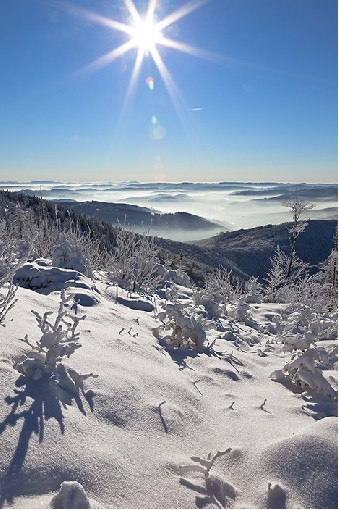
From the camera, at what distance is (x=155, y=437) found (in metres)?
2.32

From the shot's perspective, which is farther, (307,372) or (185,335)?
(185,335)

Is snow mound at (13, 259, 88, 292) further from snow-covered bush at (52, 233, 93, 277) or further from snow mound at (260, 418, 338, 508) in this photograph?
snow mound at (260, 418, 338, 508)

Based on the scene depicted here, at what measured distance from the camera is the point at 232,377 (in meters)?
3.85

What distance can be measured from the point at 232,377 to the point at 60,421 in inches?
85.5

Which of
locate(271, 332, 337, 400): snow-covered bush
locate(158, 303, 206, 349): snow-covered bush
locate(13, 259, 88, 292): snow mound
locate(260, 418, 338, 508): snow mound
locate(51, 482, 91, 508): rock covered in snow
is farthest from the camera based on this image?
locate(13, 259, 88, 292): snow mound

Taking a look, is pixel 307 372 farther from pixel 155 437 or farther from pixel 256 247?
pixel 256 247

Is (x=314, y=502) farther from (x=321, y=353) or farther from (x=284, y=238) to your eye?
(x=284, y=238)

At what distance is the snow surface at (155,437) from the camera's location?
5.76 feet

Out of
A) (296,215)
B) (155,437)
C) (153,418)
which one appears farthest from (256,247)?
(155,437)

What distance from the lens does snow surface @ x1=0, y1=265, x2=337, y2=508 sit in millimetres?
1755

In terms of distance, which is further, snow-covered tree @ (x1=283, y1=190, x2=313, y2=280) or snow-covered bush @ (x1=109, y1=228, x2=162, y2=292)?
snow-covered tree @ (x1=283, y1=190, x2=313, y2=280)

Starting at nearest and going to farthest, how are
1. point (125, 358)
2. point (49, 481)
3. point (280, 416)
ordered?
point (49, 481) < point (280, 416) < point (125, 358)

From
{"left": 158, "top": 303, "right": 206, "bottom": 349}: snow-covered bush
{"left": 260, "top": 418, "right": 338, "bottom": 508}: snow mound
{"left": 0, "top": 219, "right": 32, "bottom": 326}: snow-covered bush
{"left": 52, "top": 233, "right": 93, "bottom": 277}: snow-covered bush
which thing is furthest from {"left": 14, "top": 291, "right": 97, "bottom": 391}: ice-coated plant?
{"left": 52, "top": 233, "right": 93, "bottom": 277}: snow-covered bush

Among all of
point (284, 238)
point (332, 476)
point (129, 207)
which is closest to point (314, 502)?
point (332, 476)
